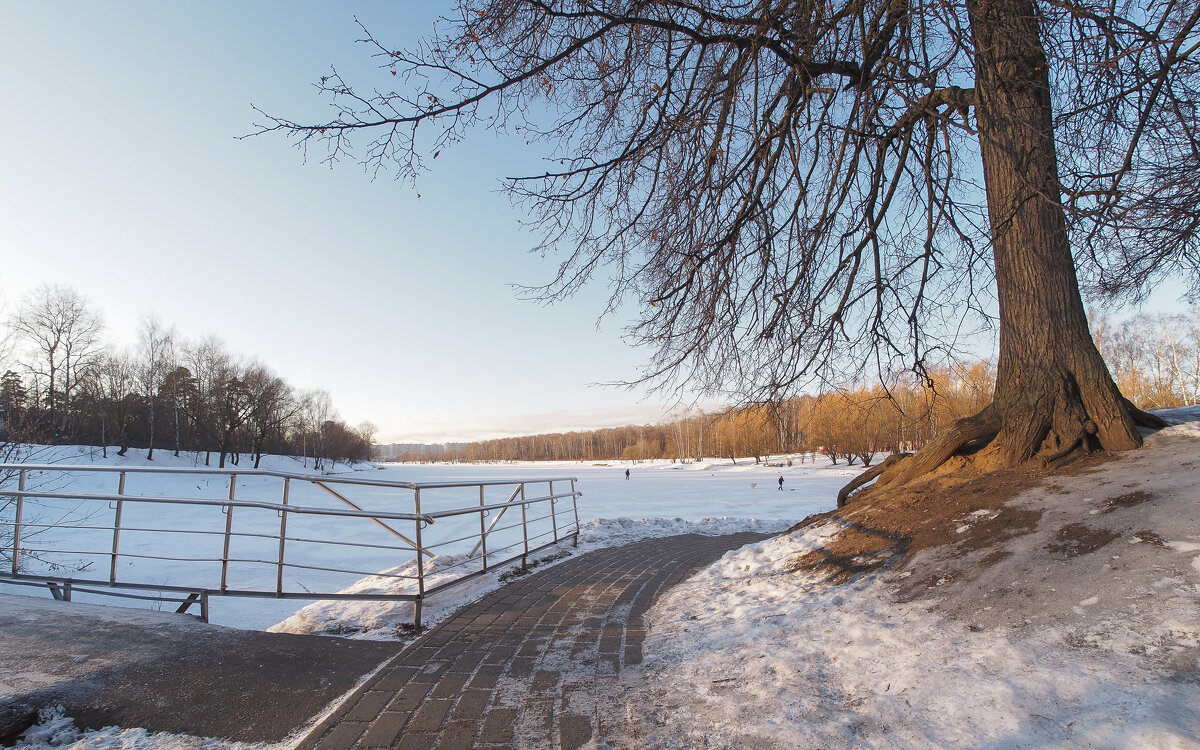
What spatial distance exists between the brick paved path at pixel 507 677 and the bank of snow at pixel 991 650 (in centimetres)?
29

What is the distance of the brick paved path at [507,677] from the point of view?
2.42 meters

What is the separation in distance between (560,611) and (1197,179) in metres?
6.42

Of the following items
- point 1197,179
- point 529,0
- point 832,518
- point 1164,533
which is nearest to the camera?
point 1164,533

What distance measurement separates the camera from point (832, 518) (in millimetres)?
5652

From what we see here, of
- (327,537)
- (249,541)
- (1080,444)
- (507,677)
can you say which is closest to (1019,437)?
(1080,444)

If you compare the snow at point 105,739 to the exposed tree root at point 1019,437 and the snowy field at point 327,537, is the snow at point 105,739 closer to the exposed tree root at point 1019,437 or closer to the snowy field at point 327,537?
A: the snowy field at point 327,537

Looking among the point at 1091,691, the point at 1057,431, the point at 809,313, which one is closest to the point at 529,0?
the point at 809,313

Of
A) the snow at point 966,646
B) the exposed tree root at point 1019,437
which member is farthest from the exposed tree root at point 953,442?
the snow at point 966,646

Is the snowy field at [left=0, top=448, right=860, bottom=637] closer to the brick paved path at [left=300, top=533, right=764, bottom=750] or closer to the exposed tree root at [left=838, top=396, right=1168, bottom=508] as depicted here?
the brick paved path at [left=300, top=533, right=764, bottom=750]

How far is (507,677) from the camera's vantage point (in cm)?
305

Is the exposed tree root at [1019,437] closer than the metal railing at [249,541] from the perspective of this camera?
No

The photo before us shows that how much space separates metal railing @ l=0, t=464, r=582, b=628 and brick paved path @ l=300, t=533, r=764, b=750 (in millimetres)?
637

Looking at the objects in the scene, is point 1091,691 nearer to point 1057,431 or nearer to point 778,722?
point 778,722

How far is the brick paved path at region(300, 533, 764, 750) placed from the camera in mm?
2418
